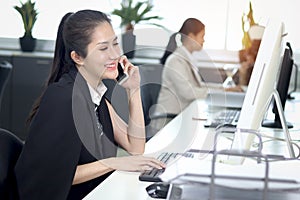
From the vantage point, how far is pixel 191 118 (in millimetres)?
2707

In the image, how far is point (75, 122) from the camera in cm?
193

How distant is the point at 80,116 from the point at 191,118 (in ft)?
2.79

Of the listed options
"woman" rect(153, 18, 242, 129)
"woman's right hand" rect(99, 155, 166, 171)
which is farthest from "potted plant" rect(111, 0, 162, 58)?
"woman's right hand" rect(99, 155, 166, 171)

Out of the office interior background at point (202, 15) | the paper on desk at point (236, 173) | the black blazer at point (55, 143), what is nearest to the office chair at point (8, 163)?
the black blazer at point (55, 143)

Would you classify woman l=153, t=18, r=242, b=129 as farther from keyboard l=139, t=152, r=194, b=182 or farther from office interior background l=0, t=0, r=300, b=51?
keyboard l=139, t=152, r=194, b=182

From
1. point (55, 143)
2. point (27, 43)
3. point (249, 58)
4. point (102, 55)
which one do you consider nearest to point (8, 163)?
point (55, 143)

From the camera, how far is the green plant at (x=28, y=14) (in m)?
5.24

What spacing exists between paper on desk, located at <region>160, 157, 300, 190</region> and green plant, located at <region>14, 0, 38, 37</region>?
415 centimetres

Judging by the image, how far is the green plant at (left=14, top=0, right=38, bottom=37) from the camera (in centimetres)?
524

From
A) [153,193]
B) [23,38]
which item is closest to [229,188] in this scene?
[153,193]

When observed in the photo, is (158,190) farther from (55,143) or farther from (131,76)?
(131,76)

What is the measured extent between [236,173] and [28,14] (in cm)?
433

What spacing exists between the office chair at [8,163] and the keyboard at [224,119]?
1.27 m

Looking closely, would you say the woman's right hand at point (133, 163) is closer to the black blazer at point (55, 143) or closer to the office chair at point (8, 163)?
the black blazer at point (55, 143)
